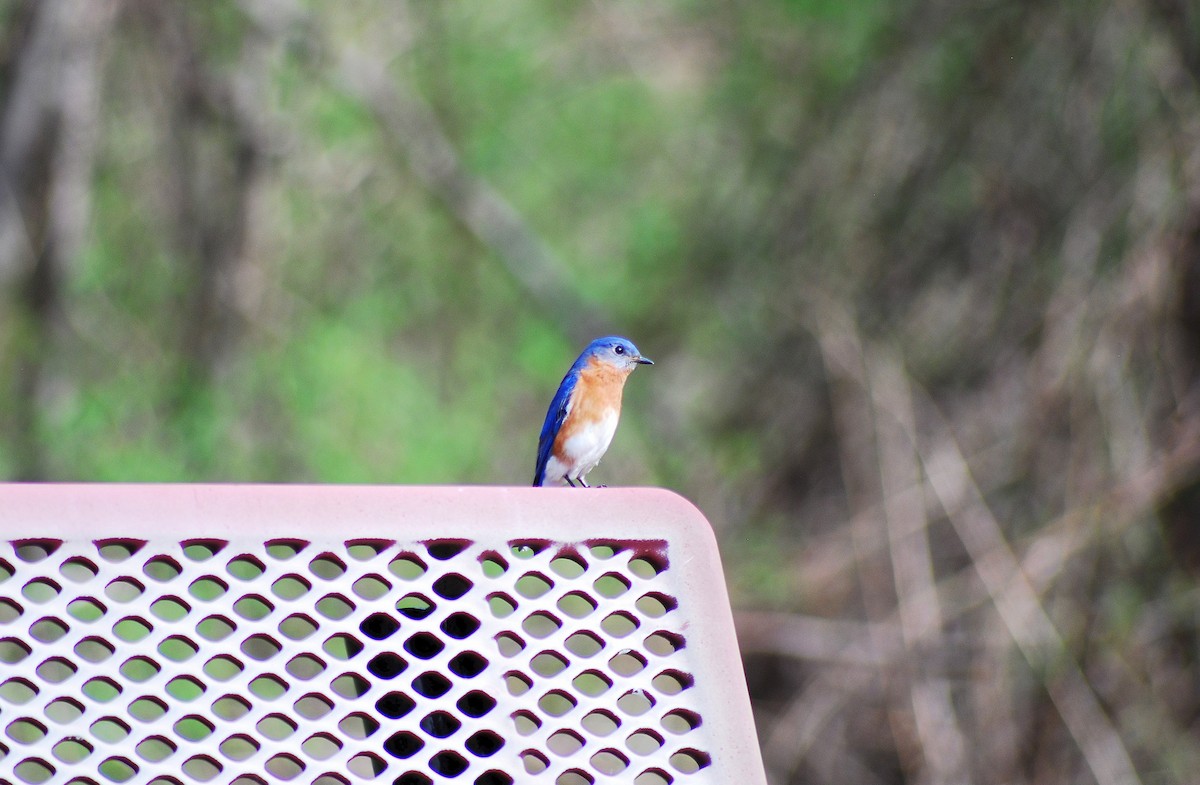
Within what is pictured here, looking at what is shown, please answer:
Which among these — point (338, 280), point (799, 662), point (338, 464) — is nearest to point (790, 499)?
point (799, 662)

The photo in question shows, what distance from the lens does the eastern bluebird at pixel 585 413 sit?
3424 mm

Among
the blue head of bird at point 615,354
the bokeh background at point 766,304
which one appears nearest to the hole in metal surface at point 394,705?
the blue head of bird at point 615,354

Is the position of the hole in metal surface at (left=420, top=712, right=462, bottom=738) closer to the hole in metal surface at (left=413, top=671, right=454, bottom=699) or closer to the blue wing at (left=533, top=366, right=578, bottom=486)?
the hole in metal surface at (left=413, top=671, right=454, bottom=699)

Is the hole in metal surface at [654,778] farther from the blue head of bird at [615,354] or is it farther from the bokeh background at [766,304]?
the bokeh background at [766,304]

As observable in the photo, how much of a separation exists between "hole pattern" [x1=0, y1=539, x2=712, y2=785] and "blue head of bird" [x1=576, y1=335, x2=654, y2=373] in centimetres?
198

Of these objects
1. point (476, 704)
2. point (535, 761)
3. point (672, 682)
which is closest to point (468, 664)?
point (476, 704)

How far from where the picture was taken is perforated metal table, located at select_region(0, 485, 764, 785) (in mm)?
1381

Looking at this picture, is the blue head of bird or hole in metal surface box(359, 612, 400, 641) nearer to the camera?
hole in metal surface box(359, 612, 400, 641)

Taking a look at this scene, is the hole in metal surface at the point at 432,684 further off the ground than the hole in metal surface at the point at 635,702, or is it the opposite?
the hole in metal surface at the point at 635,702

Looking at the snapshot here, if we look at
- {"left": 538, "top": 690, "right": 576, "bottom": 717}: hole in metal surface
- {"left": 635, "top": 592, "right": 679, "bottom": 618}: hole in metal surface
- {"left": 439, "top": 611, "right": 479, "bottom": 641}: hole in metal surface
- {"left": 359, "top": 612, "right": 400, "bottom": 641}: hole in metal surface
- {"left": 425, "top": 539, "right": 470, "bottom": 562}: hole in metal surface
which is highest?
{"left": 425, "top": 539, "right": 470, "bottom": 562}: hole in metal surface

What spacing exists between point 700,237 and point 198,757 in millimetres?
7062

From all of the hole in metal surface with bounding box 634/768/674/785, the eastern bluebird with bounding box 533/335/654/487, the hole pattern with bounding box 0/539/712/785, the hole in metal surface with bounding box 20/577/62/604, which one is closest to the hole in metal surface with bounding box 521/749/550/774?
the hole pattern with bounding box 0/539/712/785

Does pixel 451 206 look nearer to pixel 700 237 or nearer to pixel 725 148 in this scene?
pixel 700 237

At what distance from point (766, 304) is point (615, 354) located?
391cm
